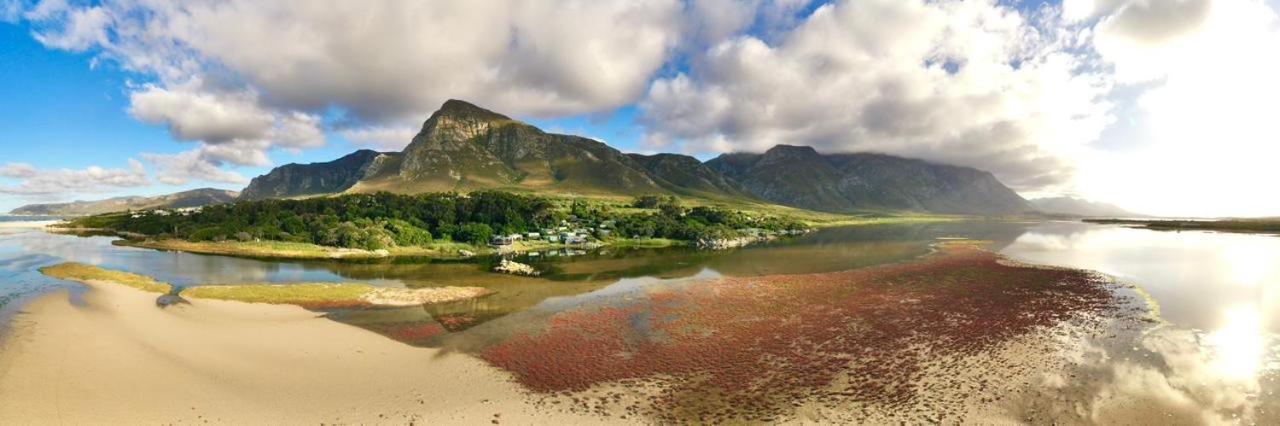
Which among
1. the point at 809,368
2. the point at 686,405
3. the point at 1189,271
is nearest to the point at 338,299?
the point at 686,405

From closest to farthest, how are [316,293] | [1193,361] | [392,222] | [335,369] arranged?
[335,369] → [1193,361] → [316,293] → [392,222]

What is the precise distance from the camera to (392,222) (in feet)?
396

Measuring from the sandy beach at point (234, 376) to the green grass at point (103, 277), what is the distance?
1586 cm

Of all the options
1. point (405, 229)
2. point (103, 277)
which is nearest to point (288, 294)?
point (103, 277)

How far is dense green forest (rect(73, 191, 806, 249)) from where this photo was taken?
371 feet

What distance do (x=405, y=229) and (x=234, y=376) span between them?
311 ft

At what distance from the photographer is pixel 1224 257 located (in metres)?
85.8

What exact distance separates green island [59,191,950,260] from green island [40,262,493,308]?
133 feet

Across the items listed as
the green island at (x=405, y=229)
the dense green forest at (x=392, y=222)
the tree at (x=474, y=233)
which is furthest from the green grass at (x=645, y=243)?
the tree at (x=474, y=233)

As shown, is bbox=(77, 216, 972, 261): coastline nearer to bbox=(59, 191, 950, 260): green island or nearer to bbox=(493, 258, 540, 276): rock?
bbox=(59, 191, 950, 260): green island

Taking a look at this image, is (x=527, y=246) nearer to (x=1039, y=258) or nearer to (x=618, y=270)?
(x=618, y=270)

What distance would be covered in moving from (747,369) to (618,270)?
50.9 metres

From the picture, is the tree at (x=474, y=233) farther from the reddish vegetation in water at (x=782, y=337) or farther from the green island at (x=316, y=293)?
the reddish vegetation in water at (x=782, y=337)

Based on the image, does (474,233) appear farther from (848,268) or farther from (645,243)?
(848,268)
